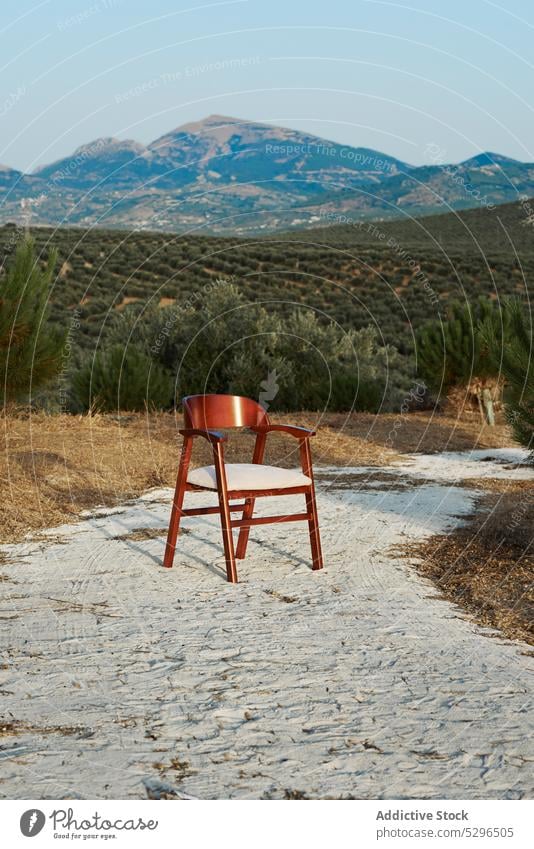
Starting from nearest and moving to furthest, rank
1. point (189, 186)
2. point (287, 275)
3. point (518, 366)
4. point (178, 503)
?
point (178, 503)
point (518, 366)
point (189, 186)
point (287, 275)

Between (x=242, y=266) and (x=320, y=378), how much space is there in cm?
1901

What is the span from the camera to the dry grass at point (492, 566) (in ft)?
16.0

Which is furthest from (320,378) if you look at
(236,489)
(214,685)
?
(214,685)

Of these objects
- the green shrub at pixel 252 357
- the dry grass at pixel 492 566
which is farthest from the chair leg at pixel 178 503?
the green shrub at pixel 252 357

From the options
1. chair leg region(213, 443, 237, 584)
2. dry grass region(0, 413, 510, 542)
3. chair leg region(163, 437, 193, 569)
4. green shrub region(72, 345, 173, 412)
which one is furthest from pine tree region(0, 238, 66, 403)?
chair leg region(213, 443, 237, 584)

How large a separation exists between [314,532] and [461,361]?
10596mm

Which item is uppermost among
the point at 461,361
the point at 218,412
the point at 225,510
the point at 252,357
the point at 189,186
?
the point at 189,186

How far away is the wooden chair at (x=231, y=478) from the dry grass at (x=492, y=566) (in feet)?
2.74

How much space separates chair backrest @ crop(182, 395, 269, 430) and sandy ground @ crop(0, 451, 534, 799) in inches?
35.1

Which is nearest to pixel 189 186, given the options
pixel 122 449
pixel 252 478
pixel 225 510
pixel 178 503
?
pixel 122 449

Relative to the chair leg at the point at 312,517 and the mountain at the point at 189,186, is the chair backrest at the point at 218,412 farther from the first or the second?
the mountain at the point at 189,186

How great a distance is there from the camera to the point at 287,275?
120 ft

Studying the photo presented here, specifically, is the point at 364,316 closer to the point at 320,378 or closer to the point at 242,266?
the point at 242,266

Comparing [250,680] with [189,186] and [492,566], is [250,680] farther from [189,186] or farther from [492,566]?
[189,186]
